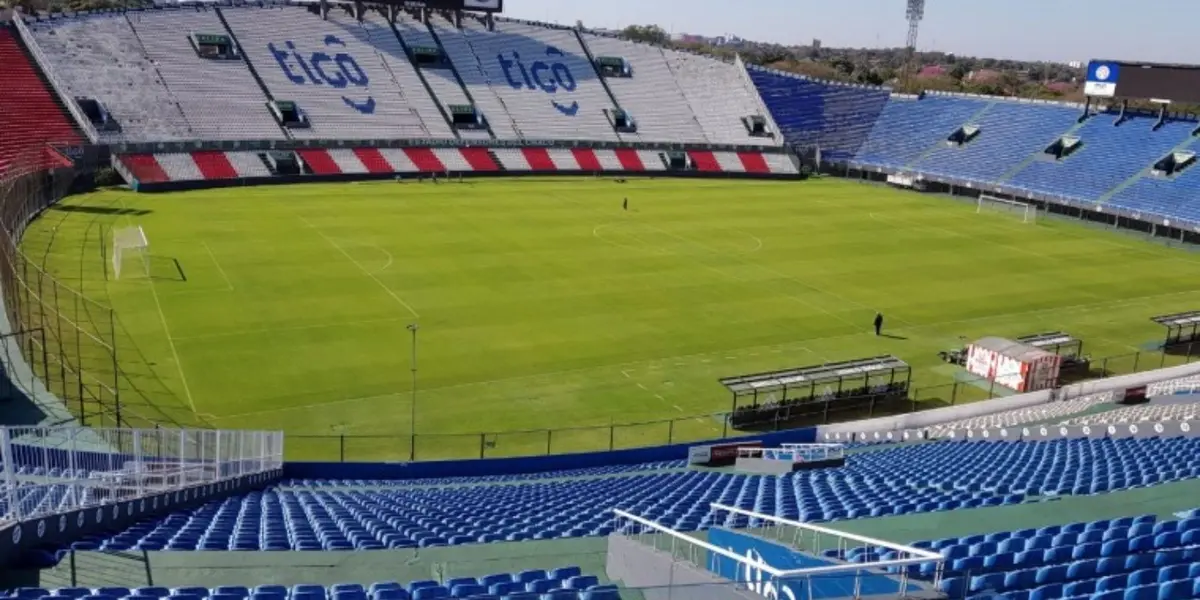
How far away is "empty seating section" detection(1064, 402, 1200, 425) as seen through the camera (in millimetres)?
25344

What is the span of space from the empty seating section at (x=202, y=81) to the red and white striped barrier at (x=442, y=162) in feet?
10.1

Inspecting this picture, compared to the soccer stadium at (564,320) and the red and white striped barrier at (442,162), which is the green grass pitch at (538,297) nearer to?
the soccer stadium at (564,320)

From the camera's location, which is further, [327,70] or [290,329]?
[327,70]

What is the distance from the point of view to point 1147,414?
2691 cm

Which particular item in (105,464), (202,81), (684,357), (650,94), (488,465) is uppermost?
(650,94)

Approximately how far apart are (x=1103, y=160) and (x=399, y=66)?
55.4 m

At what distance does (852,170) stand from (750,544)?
7890cm

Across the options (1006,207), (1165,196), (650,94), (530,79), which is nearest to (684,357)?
(1006,207)

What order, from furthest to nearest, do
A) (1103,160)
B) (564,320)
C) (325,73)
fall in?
(325,73)
(1103,160)
(564,320)

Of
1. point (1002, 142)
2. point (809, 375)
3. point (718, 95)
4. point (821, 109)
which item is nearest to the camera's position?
point (809, 375)

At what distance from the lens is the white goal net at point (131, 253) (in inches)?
1586

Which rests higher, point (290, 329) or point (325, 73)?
point (325, 73)

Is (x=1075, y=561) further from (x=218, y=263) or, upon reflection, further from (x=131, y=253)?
(x=131, y=253)

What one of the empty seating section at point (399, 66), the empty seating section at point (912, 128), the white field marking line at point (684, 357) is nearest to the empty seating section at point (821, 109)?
the empty seating section at point (912, 128)
